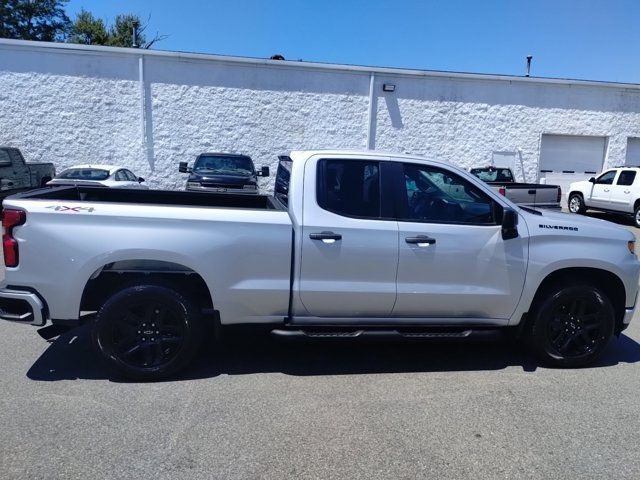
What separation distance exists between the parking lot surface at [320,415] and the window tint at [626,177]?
1225cm

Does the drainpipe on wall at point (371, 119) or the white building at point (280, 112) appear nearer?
the white building at point (280, 112)

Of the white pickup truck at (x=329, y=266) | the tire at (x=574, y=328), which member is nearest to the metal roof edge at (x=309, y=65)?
the white pickup truck at (x=329, y=266)

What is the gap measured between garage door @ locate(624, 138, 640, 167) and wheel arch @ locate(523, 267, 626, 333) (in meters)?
18.6

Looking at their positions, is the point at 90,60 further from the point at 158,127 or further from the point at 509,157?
the point at 509,157

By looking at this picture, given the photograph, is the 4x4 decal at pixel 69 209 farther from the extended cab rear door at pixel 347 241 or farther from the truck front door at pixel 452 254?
the truck front door at pixel 452 254

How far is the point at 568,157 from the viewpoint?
67.8ft

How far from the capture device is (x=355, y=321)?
4.48 metres

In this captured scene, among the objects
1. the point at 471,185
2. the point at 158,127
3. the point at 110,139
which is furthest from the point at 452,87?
the point at 471,185

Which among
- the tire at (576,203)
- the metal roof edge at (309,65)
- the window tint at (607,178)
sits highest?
the metal roof edge at (309,65)

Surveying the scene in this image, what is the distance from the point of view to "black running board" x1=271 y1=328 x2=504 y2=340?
169 inches

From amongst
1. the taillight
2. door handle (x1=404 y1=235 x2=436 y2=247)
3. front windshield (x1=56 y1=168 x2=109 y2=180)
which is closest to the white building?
front windshield (x1=56 y1=168 x2=109 y2=180)

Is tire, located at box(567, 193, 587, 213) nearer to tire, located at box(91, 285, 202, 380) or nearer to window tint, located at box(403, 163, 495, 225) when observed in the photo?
window tint, located at box(403, 163, 495, 225)

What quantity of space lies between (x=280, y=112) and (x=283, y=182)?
14.5 m

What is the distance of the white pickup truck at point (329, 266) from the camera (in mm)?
4090
